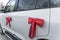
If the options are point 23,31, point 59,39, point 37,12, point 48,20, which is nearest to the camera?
point 59,39

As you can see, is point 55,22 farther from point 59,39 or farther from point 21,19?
point 21,19

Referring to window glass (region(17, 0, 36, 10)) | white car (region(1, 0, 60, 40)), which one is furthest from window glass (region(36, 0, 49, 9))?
window glass (region(17, 0, 36, 10))

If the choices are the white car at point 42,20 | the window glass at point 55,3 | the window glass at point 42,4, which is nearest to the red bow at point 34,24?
the white car at point 42,20

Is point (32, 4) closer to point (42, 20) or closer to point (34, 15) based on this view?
point (34, 15)

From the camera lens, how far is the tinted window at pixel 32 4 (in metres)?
3.71

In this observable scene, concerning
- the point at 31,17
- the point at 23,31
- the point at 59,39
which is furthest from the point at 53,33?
the point at 23,31

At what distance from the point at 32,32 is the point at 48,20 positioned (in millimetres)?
567

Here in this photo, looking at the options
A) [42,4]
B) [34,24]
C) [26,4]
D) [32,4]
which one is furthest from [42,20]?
[26,4]

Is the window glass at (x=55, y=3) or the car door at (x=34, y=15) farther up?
the window glass at (x=55, y=3)

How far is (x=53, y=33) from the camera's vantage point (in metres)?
3.37

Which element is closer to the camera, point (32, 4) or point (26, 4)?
point (32, 4)

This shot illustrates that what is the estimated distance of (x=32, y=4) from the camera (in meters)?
4.34

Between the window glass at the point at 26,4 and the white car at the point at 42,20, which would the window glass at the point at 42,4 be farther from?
the window glass at the point at 26,4

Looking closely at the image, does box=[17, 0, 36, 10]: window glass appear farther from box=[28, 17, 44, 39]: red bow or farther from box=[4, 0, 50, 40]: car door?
box=[28, 17, 44, 39]: red bow
